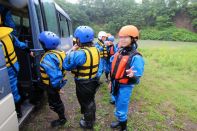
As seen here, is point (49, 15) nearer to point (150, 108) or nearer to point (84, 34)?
point (84, 34)

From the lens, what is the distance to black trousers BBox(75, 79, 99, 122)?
3.90m

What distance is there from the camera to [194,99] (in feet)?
21.0

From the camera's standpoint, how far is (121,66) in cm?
382

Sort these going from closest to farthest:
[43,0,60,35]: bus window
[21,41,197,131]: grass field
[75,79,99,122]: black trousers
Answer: [75,79,99,122]: black trousers, [21,41,197,131]: grass field, [43,0,60,35]: bus window

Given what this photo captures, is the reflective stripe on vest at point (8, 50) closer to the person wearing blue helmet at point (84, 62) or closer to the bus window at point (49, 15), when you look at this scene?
the person wearing blue helmet at point (84, 62)

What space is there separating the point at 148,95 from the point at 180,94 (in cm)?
99

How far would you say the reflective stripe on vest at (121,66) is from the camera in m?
3.77

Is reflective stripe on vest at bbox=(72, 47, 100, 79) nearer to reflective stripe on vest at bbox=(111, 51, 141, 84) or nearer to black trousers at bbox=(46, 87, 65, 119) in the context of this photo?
reflective stripe on vest at bbox=(111, 51, 141, 84)

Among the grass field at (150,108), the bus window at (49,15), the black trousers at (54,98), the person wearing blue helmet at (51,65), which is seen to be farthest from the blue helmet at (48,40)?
the grass field at (150,108)

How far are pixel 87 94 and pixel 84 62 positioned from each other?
0.56 m

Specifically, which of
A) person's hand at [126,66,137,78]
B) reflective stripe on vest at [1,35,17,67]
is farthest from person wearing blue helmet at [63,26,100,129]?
reflective stripe on vest at [1,35,17,67]

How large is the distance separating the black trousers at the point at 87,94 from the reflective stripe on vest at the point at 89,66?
10 centimetres

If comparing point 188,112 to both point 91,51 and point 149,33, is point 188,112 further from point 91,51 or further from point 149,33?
point 149,33

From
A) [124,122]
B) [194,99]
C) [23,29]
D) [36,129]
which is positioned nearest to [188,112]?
[194,99]
